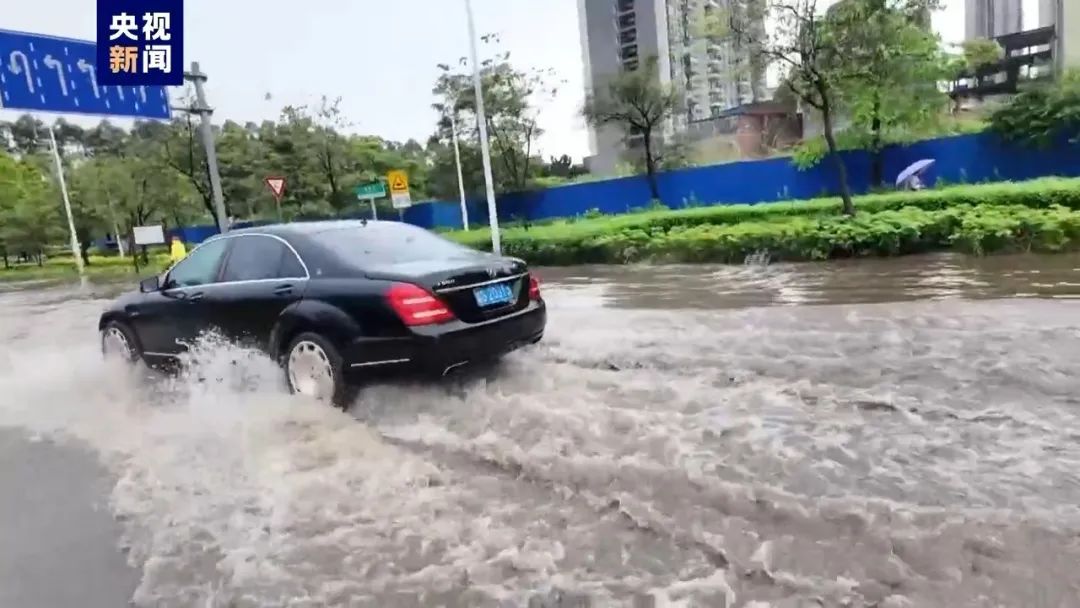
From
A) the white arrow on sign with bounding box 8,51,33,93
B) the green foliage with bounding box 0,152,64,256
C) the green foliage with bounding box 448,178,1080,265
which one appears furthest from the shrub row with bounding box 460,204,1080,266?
the green foliage with bounding box 0,152,64,256

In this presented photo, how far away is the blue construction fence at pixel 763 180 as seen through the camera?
805 inches

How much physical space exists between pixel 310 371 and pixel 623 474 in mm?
2494


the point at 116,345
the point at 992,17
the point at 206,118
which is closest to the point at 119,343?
the point at 116,345

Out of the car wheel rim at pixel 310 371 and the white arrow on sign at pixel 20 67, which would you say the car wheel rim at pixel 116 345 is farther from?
the white arrow on sign at pixel 20 67

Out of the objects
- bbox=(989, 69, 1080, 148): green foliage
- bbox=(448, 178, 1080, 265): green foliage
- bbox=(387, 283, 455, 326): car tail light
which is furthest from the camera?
bbox=(989, 69, 1080, 148): green foliage

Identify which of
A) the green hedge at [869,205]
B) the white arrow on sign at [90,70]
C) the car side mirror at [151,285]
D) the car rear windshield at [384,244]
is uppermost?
the white arrow on sign at [90,70]

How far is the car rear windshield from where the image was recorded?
530 centimetres

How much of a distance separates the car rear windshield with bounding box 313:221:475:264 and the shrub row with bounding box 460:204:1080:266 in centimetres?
763

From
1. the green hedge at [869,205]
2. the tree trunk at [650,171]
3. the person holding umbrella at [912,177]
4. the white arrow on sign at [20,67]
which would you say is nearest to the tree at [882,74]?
the person holding umbrella at [912,177]

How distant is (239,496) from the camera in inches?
153

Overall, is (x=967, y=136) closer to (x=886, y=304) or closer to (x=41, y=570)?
(x=886, y=304)

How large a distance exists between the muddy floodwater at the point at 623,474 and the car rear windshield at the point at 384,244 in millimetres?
920

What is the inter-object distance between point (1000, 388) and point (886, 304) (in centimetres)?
329

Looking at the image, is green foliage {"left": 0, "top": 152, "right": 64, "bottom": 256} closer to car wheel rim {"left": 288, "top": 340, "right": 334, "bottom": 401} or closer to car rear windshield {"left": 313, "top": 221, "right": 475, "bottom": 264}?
car rear windshield {"left": 313, "top": 221, "right": 475, "bottom": 264}
